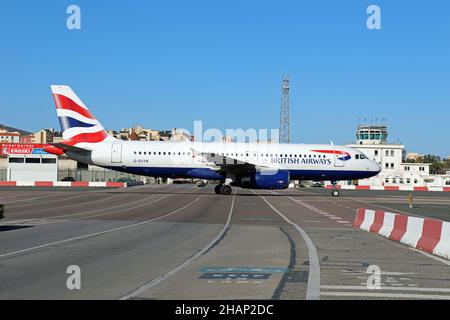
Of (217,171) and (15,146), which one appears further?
(15,146)

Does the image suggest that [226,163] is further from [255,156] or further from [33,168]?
[33,168]

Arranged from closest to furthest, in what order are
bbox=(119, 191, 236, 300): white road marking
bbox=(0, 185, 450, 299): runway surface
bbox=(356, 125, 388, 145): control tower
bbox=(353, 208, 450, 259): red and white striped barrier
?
bbox=(119, 191, 236, 300): white road marking < bbox=(0, 185, 450, 299): runway surface < bbox=(353, 208, 450, 259): red and white striped barrier < bbox=(356, 125, 388, 145): control tower

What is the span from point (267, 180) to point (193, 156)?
6354mm

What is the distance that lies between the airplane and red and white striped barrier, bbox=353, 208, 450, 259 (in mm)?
24506

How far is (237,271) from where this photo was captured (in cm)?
1082

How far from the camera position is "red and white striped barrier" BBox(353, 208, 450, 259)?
14.0m

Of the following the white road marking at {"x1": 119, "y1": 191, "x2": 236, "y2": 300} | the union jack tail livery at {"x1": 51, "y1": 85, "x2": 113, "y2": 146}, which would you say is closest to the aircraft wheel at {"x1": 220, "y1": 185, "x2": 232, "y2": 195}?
the union jack tail livery at {"x1": 51, "y1": 85, "x2": 113, "y2": 146}

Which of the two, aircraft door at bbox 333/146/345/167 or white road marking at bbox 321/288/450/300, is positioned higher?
aircraft door at bbox 333/146/345/167

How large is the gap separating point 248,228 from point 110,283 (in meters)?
11.9

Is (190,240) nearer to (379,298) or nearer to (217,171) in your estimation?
(379,298)

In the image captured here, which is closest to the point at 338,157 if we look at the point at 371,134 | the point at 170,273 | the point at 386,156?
the point at 170,273

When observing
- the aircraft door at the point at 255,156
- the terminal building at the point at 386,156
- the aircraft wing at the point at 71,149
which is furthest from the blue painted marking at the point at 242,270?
the terminal building at the point at 386,156

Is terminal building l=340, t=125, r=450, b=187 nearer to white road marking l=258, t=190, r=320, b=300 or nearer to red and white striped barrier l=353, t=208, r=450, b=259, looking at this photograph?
red and white striped barrier l=353, t=208, r=450, b=259
